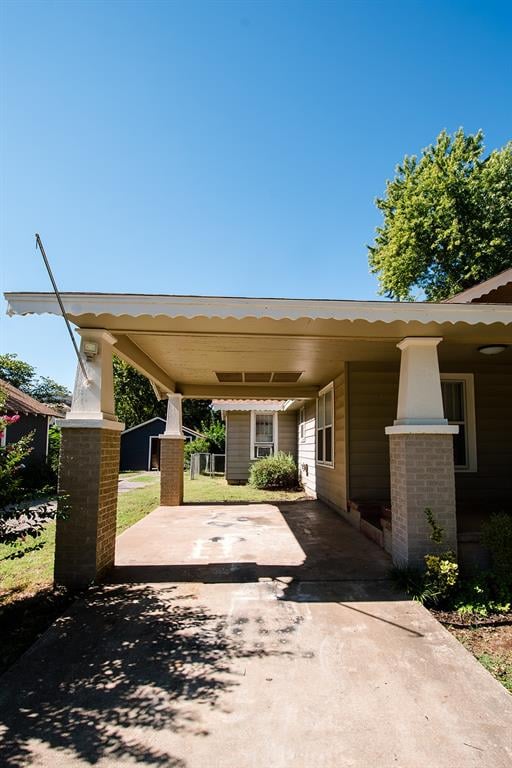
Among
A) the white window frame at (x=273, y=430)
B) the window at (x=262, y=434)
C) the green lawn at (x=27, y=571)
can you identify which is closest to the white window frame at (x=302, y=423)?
the white window frame at (x=273, y=430)

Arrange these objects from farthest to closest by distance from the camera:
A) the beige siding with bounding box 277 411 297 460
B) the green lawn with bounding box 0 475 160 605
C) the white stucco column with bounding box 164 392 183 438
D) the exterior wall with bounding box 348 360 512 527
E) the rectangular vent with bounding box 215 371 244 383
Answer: the beige siding with bounding box 277 411 297 460 → the white stucco column with bounding box 164 392 183 438 → the rectangular vent with bounding box 215 371 244 383 → the exterior wall with bounding box 348 360 512 527 → the green lawn with bounding box 0 475 160 605

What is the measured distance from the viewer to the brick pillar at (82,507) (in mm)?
4184

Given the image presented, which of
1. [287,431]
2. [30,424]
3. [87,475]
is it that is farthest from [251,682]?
[30,424]

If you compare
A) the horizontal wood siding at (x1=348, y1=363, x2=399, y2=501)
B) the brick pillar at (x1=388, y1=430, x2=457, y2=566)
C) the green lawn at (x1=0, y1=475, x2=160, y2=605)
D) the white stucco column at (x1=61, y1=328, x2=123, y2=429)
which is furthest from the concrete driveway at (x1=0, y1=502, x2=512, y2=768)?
the horizontal wood siding at (x1=348, y1=363, x2=399, y2=501)

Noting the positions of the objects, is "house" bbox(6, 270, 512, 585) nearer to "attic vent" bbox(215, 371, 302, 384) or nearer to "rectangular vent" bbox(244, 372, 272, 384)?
"attic vent" bbox(215, 371, 302, 384)

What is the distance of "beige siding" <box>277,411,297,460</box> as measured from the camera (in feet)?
50.3

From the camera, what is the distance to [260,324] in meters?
4.49

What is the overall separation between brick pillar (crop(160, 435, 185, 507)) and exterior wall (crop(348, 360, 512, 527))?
444 cm

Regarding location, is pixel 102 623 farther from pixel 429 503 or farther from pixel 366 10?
pixel 366 10

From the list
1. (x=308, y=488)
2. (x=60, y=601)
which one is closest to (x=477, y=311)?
(x=60, y=601)

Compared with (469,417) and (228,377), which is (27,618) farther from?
(469,417)

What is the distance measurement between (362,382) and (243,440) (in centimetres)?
887

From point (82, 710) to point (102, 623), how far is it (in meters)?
1.14

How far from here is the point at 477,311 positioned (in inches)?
163
